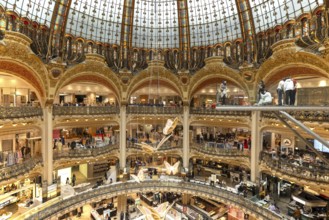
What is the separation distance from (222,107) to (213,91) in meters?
27.1

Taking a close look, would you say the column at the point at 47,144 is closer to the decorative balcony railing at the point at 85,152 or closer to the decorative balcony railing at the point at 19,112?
the decorative balcony railing at the point at 19,112

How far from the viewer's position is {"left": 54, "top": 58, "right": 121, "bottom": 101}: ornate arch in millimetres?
22625

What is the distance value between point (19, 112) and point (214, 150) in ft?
68.4

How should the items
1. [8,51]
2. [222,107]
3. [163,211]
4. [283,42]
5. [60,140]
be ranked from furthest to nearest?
[60,140]
[283,42]
[8,51]
[163,211]
[222,107]

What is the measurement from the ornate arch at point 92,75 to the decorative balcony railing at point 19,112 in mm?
2665

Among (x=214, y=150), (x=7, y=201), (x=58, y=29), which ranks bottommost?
(x=7, y=201)

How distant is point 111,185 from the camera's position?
23.7 m

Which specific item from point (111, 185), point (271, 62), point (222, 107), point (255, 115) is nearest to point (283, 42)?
point (271, 62)

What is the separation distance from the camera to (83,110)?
78.0 ft

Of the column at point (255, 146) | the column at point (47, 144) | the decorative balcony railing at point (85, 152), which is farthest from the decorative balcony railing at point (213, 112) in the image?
the column at point (47, 144)

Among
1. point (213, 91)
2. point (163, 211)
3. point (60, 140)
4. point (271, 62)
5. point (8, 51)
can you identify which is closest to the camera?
point (163, 211)

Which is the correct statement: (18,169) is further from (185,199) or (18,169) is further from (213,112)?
(213,112)

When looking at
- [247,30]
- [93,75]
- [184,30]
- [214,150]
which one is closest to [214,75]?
[247,30]

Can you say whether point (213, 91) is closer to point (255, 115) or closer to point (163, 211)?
point (255, 115)
